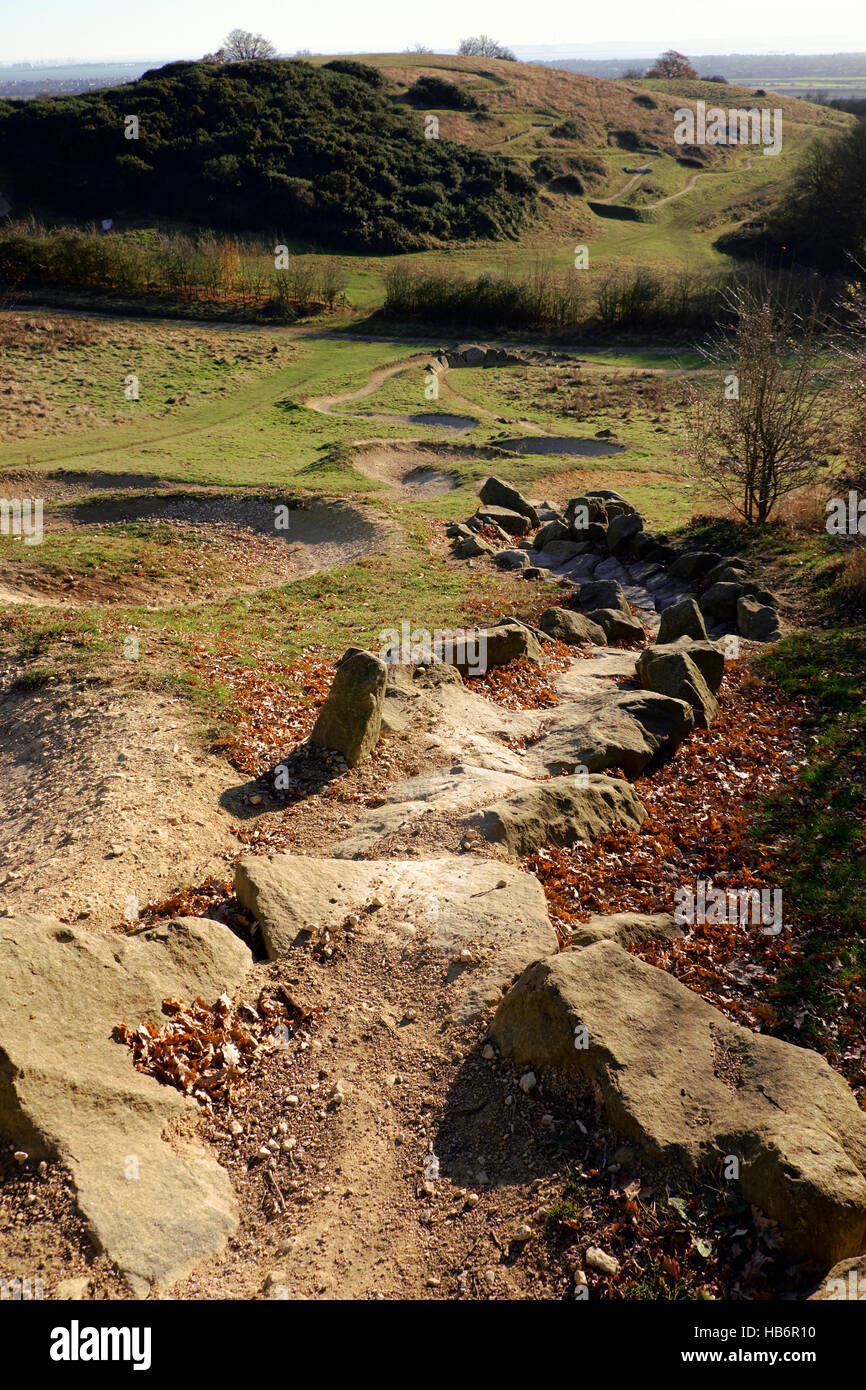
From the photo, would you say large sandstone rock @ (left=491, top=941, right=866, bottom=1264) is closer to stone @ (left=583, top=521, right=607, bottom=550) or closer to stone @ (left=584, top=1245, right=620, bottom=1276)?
stone @ (left=584, top=1245, right=620, bottom=1276)

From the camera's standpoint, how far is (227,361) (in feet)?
134

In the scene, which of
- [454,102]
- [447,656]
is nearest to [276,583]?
[447,656]

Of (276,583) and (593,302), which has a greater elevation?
(593,302)

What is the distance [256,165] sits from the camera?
67500 mm

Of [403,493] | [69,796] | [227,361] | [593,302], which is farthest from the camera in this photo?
[593,302]

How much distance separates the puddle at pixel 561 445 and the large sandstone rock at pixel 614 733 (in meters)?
20.8

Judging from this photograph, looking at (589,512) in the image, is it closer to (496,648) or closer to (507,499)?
(507,499)

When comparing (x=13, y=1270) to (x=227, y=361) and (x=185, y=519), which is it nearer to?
(x=185, y=519)

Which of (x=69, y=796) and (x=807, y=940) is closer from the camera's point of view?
(x=807, y=940)

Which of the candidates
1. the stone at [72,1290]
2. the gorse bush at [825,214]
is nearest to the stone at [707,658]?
the stone at [72,1290]

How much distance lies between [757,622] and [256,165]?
66.0m

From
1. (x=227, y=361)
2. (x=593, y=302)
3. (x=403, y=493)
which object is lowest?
(x=403, y=493)

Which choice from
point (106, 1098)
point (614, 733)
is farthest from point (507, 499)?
point (106, 1098)

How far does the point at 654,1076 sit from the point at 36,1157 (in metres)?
4.23
